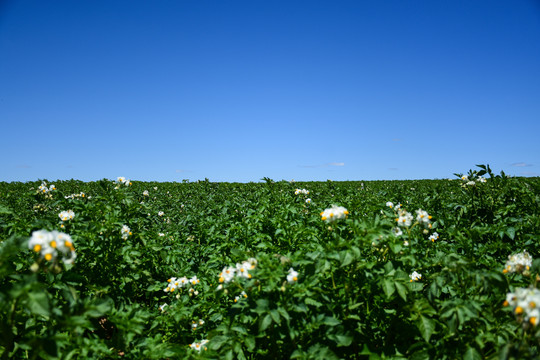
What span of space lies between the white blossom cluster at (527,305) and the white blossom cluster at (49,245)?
2.40 meters

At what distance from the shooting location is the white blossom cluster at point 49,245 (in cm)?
164

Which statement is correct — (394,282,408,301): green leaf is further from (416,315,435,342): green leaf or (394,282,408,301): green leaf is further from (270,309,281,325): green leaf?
(270,309,281,325): green leaf

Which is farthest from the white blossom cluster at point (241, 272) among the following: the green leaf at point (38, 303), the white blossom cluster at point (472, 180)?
the white blossom cluster at point (472, 180)

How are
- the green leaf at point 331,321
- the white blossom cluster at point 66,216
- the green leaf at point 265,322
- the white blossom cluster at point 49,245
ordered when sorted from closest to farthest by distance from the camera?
the white blossom cluster at point 49,245 < the green leaf at point 265,322 < the green leaf at point 331,321 < the white blossom cluster at point 66,216

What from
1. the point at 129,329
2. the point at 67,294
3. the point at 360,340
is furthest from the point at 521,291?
the point at 67,294

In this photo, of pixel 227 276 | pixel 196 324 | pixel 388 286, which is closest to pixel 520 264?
pixel 388 286

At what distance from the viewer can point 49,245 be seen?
1.68 metres

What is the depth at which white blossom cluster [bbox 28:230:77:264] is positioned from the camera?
1.64 metres

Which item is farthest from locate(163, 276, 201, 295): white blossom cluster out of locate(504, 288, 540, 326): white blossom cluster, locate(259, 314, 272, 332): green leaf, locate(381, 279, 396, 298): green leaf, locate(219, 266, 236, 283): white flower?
locate(504, 288, 540, 326): white blossom cluster

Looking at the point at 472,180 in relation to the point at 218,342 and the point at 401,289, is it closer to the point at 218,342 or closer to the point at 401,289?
the point at 401,289

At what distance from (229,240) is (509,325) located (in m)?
2.82

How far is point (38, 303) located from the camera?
150 centimetres

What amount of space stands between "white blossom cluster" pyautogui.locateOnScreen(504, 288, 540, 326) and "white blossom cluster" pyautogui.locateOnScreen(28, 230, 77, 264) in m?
2.40

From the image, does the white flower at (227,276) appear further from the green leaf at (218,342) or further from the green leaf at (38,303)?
the green leaf at (38,303)
